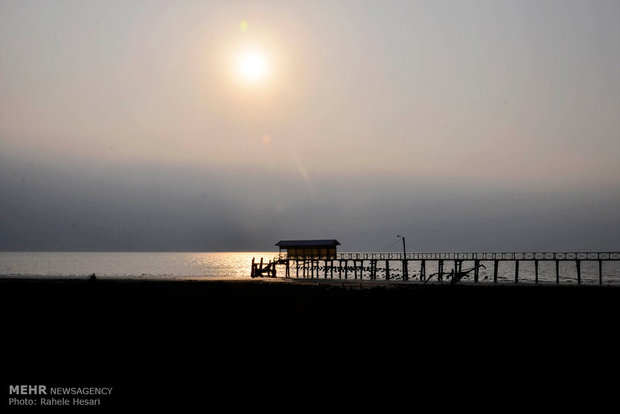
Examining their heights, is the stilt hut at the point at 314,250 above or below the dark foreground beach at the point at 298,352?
above

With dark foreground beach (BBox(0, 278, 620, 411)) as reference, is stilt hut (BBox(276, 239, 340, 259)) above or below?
above

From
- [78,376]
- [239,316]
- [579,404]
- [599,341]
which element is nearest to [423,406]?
[579,404]

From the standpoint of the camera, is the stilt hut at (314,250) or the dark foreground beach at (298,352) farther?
the stilt hut at (314,250)

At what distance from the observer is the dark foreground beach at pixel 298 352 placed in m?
11.8

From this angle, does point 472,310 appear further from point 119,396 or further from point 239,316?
point 119,396

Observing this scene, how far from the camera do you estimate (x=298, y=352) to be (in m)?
15.6

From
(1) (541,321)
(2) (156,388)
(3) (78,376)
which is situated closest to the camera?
(2) (156,388)

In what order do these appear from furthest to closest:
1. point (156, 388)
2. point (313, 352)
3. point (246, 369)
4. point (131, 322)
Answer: point (131, 322), point (313, 352), point (246, 369), point (156, 388)

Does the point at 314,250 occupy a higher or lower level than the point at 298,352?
higher

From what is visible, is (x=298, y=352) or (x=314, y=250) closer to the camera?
(x=298, y=352)

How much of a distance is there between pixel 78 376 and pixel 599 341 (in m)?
16.3

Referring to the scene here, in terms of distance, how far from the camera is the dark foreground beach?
1178cm

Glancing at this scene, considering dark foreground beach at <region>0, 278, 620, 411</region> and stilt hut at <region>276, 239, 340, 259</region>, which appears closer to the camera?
dark foreground beach at <region>0, 278, 620, 411</region>

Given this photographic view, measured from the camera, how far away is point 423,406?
10.6 meters
